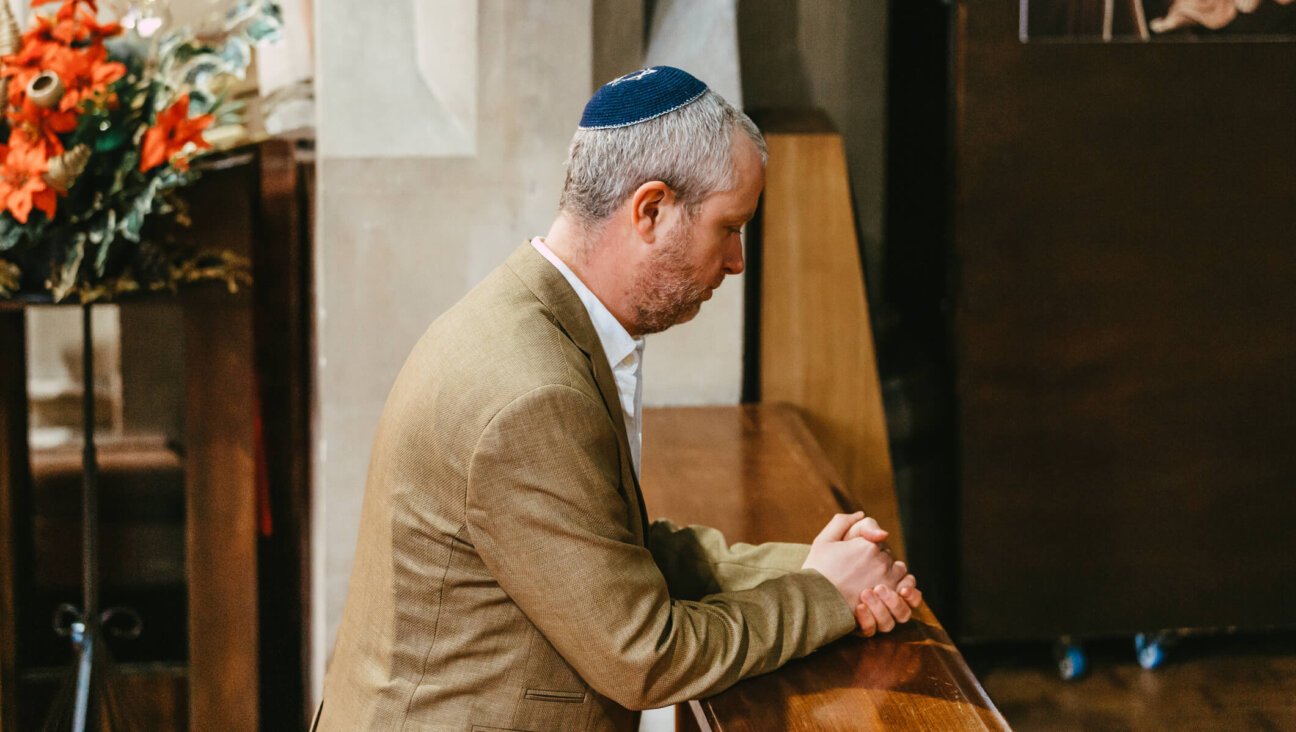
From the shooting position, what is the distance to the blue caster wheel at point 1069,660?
3232mm

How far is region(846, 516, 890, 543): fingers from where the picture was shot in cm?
138

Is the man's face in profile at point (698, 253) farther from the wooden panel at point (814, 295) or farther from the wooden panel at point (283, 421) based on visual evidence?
the wooden panel at point (283, 421)

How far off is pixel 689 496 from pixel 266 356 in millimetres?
1379

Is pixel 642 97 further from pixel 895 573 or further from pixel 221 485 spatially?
pixel 221 485

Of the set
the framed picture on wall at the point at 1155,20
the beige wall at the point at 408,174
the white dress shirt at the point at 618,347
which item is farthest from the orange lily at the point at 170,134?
the framed picture on wall at the point at 1155,20

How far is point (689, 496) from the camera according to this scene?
209 centimetres

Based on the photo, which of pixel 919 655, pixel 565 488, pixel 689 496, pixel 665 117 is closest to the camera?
pixel 565 488

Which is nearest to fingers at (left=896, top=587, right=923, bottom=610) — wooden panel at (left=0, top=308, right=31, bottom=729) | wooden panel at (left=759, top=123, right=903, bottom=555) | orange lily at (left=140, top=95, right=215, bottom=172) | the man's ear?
the man's ear

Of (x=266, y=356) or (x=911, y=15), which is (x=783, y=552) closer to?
(x=266, y=356)

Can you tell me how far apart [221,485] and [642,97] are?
6.32ft

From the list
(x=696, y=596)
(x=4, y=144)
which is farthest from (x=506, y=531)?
(x=4, y=144)

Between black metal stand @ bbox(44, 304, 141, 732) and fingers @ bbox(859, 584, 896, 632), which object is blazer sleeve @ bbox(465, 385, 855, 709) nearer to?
fingers @ bbox(859, 584, 896, 632)

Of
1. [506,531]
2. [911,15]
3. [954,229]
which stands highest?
[911,15]

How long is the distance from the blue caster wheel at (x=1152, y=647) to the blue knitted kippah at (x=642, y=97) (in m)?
2.74
